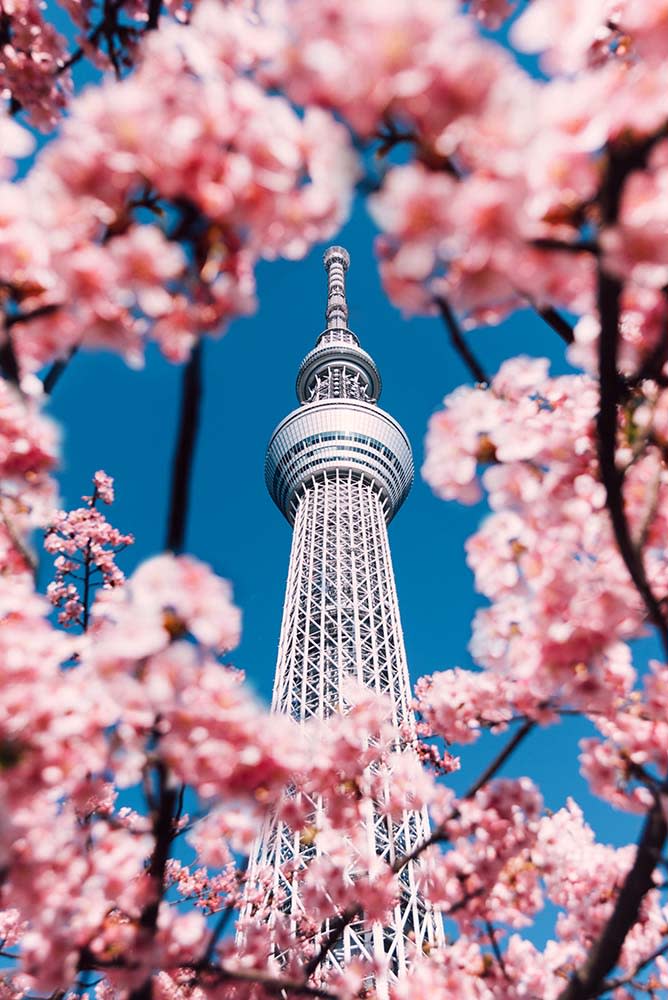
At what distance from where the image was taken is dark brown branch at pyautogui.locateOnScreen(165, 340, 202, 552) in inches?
49.3

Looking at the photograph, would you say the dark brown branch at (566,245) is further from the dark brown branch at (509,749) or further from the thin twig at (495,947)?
the thin twig at (495,947)

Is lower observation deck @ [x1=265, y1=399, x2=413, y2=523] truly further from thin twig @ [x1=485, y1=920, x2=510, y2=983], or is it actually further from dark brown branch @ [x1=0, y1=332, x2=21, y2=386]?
dark brown branch @ [x1=0, y1=332, x2=21, y2=386]

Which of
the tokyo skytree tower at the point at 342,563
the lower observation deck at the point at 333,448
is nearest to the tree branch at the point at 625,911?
the tokyo skytree tower at the point at 342,563

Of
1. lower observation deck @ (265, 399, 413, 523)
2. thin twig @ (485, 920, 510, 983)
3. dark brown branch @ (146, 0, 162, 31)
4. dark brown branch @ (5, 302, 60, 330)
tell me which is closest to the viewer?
dark brown branch @ (5, 302, 60, 330)

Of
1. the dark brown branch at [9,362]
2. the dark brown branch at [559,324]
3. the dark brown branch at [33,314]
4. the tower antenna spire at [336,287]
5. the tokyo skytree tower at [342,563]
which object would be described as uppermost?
the tower antenna spire at [336,287]

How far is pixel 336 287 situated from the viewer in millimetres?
50719

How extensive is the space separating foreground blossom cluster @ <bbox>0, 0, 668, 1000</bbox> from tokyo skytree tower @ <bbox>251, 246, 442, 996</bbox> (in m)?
21.4

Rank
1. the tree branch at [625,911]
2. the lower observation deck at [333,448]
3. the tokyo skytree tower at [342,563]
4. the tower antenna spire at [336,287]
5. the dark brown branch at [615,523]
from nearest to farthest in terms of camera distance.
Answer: the dark brown branch at [615,523] < the tree branch at [625,911] < the tokyo skytree tower at [342,563] < the lower observation deck at [333,448] < the tower antenna spire at [336,287]

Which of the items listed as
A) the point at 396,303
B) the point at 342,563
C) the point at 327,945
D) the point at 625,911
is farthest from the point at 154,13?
the point at 342,563

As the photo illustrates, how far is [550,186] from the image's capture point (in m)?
0.98

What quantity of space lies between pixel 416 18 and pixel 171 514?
3.31 ft

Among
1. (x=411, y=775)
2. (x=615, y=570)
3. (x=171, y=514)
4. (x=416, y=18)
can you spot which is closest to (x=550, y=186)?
(x=416, y=18)

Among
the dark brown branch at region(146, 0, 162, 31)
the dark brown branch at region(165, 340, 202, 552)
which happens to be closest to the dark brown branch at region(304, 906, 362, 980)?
the dark brown branch at region(165, 340, 202, 552)

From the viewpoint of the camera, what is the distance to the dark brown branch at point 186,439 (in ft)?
4.11
